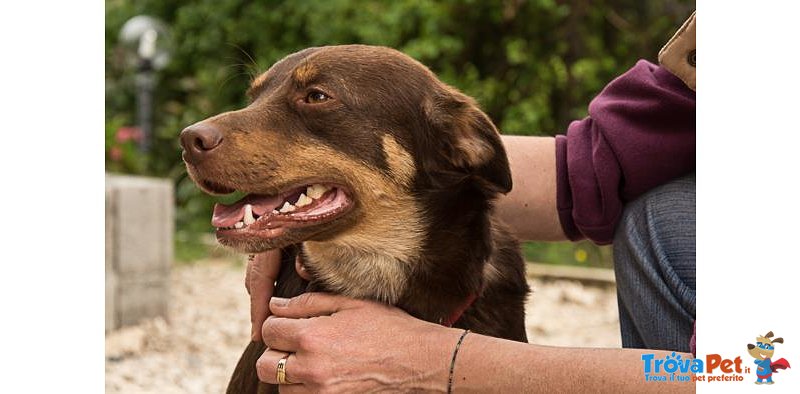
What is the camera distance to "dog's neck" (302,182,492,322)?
8.91 feet

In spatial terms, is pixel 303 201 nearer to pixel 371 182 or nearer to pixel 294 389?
pixel 371 182

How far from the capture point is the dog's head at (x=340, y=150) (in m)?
2.45

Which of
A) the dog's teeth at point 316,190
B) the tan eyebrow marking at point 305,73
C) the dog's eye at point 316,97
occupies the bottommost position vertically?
the dog's teeth at point 316,190

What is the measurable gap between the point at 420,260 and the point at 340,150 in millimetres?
413

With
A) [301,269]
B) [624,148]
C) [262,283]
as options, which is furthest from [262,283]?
[624,148]

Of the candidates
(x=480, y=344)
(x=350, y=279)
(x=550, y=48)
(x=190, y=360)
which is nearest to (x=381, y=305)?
(x=350, y=279)

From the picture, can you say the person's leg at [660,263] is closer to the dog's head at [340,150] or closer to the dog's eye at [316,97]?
the dog's head at [340,150]

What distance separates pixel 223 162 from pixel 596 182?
123 cm

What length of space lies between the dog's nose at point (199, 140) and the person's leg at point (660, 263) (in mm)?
1312
